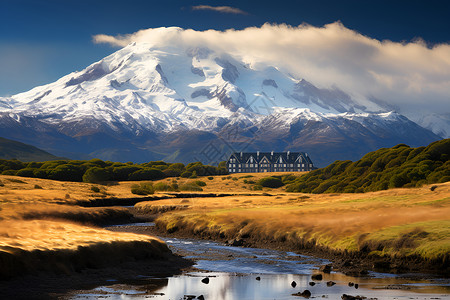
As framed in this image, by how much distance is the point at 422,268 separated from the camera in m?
29.5

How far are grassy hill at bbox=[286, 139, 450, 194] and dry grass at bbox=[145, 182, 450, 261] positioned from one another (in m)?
19.9

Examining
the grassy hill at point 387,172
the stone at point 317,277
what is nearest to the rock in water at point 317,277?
the stone at point 317,277

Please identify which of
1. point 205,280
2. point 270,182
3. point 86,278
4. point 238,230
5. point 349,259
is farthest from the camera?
point 270,182

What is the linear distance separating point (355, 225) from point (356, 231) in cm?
208

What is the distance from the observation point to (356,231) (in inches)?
1532

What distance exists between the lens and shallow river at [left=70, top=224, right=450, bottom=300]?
2345 cm

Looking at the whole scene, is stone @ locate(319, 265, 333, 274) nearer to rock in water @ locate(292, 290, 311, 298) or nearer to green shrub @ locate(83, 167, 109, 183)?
rock in water @ locate(292, 290, 311, 298)

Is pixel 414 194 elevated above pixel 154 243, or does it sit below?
above

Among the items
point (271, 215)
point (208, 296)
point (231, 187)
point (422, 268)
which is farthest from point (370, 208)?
point (231, 187)

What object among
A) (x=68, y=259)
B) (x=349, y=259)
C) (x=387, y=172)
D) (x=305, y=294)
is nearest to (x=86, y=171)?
(x=387, y=172)

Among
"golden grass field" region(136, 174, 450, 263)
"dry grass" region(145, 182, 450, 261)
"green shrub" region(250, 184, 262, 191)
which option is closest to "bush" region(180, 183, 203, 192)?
"green shrub" region(250, 184, 262, 191)

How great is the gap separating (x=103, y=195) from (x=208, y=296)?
2598 inches

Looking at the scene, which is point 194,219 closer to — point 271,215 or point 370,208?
point 271,215

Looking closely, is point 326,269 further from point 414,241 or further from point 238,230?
point 238,230
